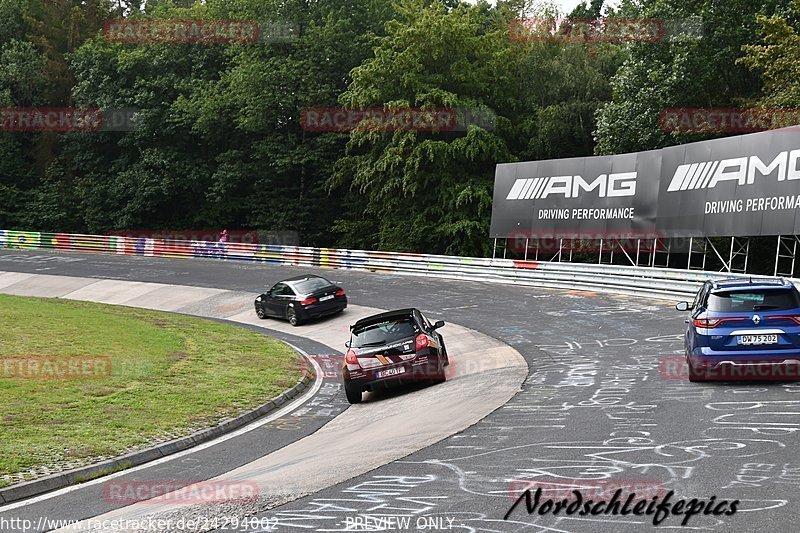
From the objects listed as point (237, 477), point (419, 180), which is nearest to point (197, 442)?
point (237, 477)

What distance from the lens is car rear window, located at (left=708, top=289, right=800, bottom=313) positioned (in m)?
12.7

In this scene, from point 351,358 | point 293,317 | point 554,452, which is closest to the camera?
point 554,452

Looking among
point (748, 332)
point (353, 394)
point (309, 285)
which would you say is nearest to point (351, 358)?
point (353, 394)

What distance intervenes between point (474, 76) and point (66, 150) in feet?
112

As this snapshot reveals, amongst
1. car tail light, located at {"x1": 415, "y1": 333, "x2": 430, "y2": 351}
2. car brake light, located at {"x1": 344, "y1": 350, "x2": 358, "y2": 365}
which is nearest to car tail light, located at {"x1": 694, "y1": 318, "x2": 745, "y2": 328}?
car tail light, located at {"x1": 415, "y1": 333, "x2": 430, "y2": 351}

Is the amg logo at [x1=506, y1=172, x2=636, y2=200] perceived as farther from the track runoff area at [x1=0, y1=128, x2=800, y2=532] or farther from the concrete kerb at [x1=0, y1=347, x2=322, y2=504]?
the concrete kerb at [x1=0, y1=347, x2=322, y2=504]

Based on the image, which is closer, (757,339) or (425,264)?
(757,339)

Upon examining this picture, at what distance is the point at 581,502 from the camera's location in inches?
299

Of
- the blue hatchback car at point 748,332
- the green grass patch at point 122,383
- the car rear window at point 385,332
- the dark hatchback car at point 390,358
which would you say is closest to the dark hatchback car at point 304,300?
the green grass patch at point 122,383

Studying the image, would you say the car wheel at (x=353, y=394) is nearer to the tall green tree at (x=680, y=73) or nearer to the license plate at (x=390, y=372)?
the license plate at (x=390, y=372)

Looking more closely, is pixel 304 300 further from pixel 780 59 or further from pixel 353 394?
pixel 780 59

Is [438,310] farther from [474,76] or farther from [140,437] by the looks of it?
[474,76]

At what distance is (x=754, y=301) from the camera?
12.8 metres

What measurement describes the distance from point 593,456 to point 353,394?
7.25 meters
